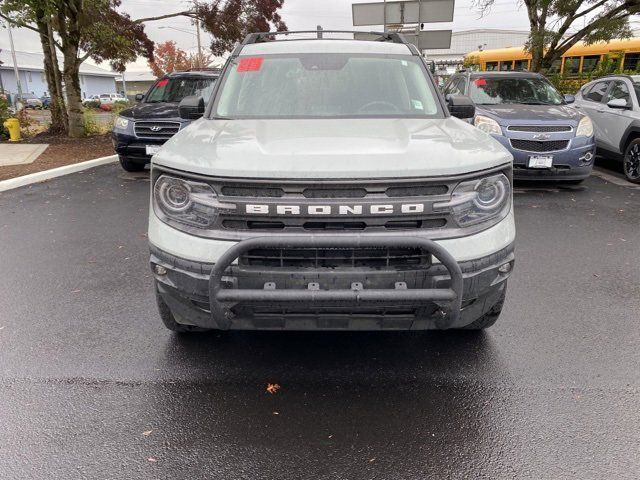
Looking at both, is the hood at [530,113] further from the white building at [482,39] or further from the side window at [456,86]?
the white building at [482,39]

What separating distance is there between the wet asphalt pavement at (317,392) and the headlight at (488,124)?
11.9 feet

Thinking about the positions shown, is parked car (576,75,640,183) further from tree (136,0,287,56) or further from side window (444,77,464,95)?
tree (136,0,287,56)

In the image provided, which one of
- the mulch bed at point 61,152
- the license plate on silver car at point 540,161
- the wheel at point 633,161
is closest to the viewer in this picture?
the license plate on silver car at point 540,161

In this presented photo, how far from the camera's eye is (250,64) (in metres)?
4.29

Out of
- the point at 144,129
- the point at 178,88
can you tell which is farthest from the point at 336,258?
the point at 178,88

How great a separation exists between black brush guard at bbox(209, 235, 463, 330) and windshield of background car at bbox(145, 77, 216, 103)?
8364mm

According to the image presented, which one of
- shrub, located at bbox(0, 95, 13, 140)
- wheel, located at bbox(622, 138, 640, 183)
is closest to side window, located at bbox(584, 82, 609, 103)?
wheel, located at bbox(622, 138, 640, 183)

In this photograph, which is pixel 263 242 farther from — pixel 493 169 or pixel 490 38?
pixel 490 38

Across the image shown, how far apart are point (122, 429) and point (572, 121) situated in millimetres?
7475

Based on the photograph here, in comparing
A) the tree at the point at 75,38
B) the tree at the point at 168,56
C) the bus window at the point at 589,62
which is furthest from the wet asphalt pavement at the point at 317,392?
the tree at the point at 168,56

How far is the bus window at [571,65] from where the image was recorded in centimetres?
1780

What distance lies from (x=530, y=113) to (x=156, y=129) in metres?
6.10

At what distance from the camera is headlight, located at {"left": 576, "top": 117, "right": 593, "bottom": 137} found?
7.70 meters

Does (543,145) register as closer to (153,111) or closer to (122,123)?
(153,111)
